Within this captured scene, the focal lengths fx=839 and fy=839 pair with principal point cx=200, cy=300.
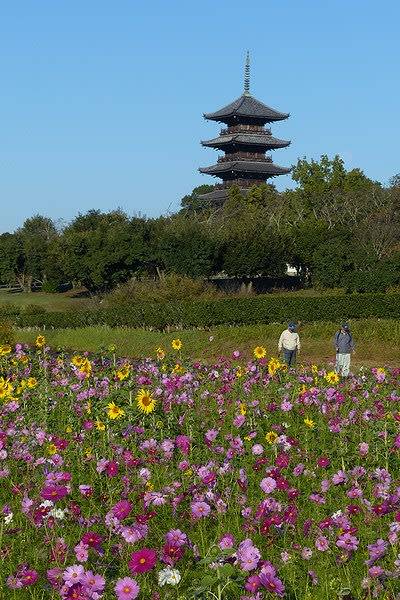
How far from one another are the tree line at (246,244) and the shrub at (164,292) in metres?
7.73

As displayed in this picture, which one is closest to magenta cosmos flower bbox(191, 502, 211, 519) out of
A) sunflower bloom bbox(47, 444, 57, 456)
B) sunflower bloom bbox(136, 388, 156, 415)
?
sunflower bloom bbox(47, 444, 57, 456)

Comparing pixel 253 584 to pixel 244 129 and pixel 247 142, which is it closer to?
pixel 247 142

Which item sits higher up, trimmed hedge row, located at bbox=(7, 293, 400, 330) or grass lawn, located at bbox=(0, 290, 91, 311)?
trimmed hedge row, located at bbox=(7, 293, 400, 330)

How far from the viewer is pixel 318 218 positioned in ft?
181

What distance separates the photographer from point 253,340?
2427 cm

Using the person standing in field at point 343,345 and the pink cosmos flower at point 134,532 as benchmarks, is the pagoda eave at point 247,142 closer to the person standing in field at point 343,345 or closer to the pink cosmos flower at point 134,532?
the person standing in field at point 343,345

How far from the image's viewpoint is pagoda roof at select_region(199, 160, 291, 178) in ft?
214

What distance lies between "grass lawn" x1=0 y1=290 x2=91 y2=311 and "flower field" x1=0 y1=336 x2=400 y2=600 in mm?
38079

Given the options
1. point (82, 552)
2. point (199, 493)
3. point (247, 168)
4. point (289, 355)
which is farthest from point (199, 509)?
point (247, 168)

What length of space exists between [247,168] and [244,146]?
2.19 meters

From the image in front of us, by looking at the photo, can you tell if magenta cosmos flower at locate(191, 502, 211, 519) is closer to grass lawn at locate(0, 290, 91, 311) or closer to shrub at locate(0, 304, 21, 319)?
shrub at locate(0, 304, 21, 319)

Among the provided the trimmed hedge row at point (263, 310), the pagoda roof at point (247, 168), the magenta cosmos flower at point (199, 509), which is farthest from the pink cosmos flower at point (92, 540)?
the pagoda roof at point (247, 168)

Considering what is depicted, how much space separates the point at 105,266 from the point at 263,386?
37.1 m

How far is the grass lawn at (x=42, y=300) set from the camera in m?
46.8
